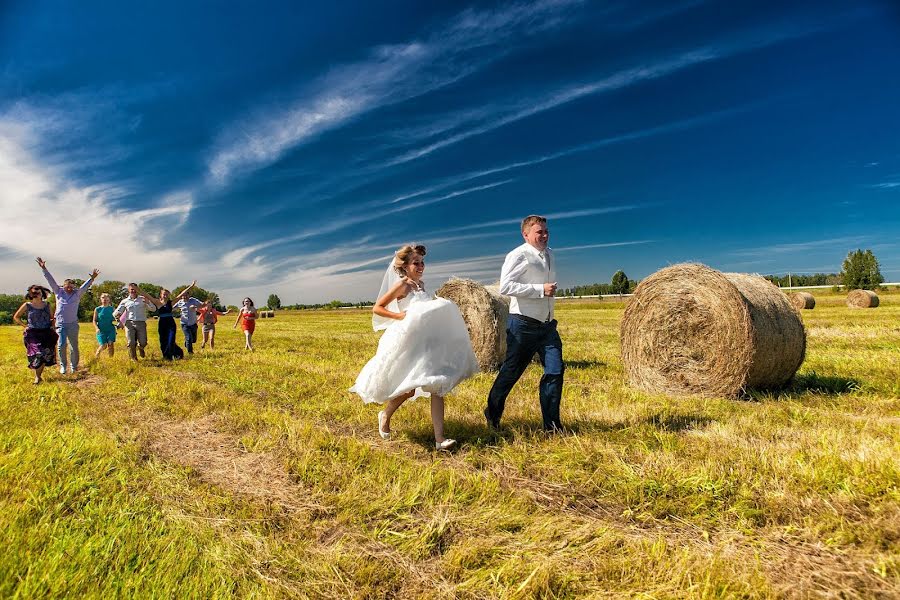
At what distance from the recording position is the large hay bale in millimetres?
7645

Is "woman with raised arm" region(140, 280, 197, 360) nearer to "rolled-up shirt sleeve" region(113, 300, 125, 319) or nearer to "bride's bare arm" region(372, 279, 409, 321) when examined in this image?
"rolled-up shirt sleeve" region(113, 300, 125, 319)

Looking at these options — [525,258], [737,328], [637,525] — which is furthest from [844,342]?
[637,525]

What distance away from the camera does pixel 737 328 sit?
A: 25.2ft

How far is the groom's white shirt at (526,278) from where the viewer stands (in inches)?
222

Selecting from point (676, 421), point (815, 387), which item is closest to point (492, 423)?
point (676, 421)

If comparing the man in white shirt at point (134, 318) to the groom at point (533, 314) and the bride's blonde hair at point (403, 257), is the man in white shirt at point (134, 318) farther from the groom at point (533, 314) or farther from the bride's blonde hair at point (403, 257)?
the groom at point (533, 314)

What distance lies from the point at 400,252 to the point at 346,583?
11.1ft

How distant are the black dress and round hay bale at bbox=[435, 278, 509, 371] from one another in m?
8.84

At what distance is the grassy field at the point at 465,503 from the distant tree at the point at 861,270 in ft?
236

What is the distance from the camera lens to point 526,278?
18.9 feet

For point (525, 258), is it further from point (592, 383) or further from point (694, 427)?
point (592, 383)

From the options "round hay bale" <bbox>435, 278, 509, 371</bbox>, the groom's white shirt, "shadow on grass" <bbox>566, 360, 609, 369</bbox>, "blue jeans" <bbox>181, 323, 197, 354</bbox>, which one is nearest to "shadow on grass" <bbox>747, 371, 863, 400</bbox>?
"shadow on grass" <bbox>566, 360, 609, 369</bbox>

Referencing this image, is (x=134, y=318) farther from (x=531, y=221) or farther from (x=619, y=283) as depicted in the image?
(x=619, y=283)

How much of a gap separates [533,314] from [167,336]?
1326 centimetres
